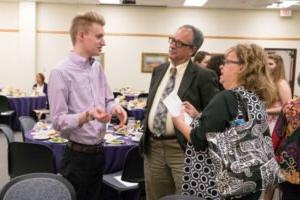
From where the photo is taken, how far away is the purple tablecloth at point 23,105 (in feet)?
27.2

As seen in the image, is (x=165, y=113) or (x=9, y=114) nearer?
(x=165, y=113)

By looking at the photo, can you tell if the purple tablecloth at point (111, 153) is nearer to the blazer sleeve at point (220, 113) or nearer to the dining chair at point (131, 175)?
the dining chair at point (131, 175)

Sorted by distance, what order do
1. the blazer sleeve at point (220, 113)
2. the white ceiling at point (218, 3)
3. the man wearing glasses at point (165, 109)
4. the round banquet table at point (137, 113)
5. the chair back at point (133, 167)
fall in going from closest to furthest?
the blazer sleeve at point (220, 113) < the man wearing glasses at point (165, 109) < the chair back at point (133, 167) < the round banquet table at point (137, 113) < the white ceiling at point (218, 3)

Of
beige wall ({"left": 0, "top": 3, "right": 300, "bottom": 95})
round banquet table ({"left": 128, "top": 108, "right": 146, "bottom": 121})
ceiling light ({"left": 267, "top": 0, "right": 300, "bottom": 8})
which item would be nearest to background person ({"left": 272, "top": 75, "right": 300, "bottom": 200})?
round banquet table ({"left": 128, "top": 108, "right": 146, "bottom": 121})

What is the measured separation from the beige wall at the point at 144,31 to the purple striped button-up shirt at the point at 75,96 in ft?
34.1

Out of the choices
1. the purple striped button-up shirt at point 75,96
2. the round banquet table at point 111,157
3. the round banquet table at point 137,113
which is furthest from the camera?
the round banquet table at point 137,113

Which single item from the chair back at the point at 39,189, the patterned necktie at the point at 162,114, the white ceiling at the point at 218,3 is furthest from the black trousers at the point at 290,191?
the white ceiling at the point at 218,3

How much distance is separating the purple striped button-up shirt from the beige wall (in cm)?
1040

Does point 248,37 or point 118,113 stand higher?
point 248,37

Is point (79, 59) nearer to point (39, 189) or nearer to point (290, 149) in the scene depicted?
point (39, 189)

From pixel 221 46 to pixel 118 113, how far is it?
10933 mm

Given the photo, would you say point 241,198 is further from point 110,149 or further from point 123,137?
point 123,137

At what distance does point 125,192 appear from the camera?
12.6 feet

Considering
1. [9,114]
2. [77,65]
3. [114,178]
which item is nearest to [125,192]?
[114,178]
